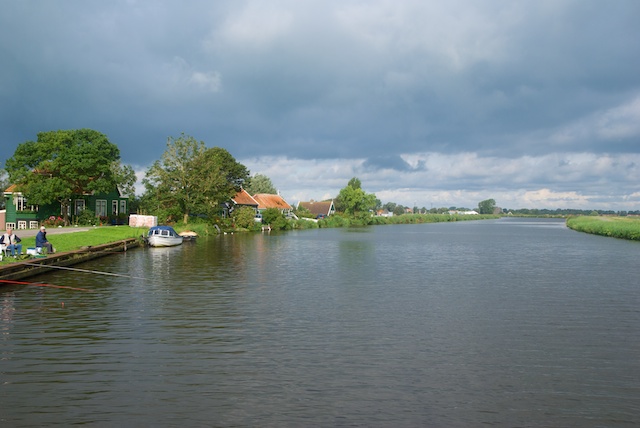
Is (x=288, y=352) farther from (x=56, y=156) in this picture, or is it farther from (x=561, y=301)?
(x=56, y=156)

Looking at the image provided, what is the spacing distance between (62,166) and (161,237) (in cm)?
2185

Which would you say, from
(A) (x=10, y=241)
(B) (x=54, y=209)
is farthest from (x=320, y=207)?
(A) (x=10, y=241)

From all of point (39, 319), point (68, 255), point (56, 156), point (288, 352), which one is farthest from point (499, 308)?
point (56, 156)

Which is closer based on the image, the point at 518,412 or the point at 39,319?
the point at 518,412

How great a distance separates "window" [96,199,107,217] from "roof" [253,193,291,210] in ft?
145

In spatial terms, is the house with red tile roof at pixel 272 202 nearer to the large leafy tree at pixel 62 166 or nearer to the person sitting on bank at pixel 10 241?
the large leafy tree at pixel 62 166

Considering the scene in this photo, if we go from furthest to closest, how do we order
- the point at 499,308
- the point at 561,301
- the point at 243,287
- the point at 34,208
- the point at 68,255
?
the point at 34,208
the point at 68,255
the point at 243,287
the point at 561,301
the point at 499,308

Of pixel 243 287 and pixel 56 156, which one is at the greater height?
pixel 56 156

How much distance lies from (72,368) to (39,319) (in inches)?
284

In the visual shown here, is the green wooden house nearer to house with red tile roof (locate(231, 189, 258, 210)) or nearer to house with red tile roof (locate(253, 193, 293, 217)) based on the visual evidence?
house with red tile roof (locate(231, 189, 258, 210))

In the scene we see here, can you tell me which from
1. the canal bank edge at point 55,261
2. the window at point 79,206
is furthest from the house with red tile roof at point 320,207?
the canal bank edge at point 55,261

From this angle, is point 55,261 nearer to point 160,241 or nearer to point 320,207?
point 160,241

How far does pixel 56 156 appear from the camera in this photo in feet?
231

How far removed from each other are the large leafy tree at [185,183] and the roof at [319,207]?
2710 inches
